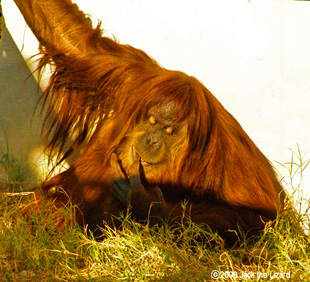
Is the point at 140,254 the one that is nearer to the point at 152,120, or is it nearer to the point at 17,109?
the point at 152,120

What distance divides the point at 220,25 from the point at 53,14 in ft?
3.72

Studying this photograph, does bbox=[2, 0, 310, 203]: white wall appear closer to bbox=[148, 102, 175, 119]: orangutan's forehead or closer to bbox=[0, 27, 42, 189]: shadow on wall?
bbox=[148, 102, 175, 119]: orangutan's forehead

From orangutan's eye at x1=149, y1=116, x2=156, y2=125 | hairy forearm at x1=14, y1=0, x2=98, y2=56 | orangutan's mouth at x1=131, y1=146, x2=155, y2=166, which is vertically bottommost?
orangutan's mouth at x1=131, y1=146, x2=155, y2=166

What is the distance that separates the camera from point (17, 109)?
3469 mm

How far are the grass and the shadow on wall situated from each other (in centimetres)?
61

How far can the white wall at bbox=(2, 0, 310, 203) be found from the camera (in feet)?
10.4

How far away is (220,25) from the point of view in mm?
3203

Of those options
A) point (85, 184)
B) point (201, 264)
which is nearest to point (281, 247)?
point (201, 264)

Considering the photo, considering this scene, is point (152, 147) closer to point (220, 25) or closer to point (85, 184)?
point (85, 184)

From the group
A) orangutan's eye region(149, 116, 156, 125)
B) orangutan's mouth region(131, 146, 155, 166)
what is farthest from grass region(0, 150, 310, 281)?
orangutan's eye region(149, 116, 156, 125)

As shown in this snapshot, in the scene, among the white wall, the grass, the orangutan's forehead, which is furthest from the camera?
the white wall

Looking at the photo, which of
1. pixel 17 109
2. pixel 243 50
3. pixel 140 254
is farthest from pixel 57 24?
pixel 140 254

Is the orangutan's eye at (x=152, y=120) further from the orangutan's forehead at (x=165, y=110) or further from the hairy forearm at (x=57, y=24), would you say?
the hairy forearm at (x=57, y=24)

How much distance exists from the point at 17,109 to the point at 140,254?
1540 millimetres
